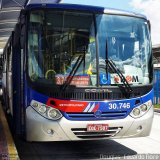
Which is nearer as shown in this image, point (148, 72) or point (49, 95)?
point (49, 95)

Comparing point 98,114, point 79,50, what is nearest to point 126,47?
point 79,50

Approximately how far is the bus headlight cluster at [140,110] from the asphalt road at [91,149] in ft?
2.73

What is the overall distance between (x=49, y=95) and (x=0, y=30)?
30.9 meters

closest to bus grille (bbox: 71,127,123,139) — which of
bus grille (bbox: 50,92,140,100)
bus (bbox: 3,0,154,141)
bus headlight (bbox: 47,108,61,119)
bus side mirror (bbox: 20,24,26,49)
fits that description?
bus (bbox: 3,0,154,141)

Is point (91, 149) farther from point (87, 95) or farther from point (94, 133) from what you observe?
point (87, 95)

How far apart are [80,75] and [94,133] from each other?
1.07 m

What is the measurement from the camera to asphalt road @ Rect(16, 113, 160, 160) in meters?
7.66

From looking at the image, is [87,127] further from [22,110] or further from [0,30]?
[0,30]

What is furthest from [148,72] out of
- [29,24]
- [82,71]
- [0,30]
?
[0,30]

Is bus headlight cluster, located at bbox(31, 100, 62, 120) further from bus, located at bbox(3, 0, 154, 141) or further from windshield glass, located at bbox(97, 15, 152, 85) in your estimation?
windshield glass, located at bbox(97, 15, 152, 85)

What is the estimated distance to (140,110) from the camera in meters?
7.43

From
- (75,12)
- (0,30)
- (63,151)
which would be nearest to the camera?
(75,12)

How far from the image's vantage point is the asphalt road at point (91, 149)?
7660 mm

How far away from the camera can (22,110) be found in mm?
7395
